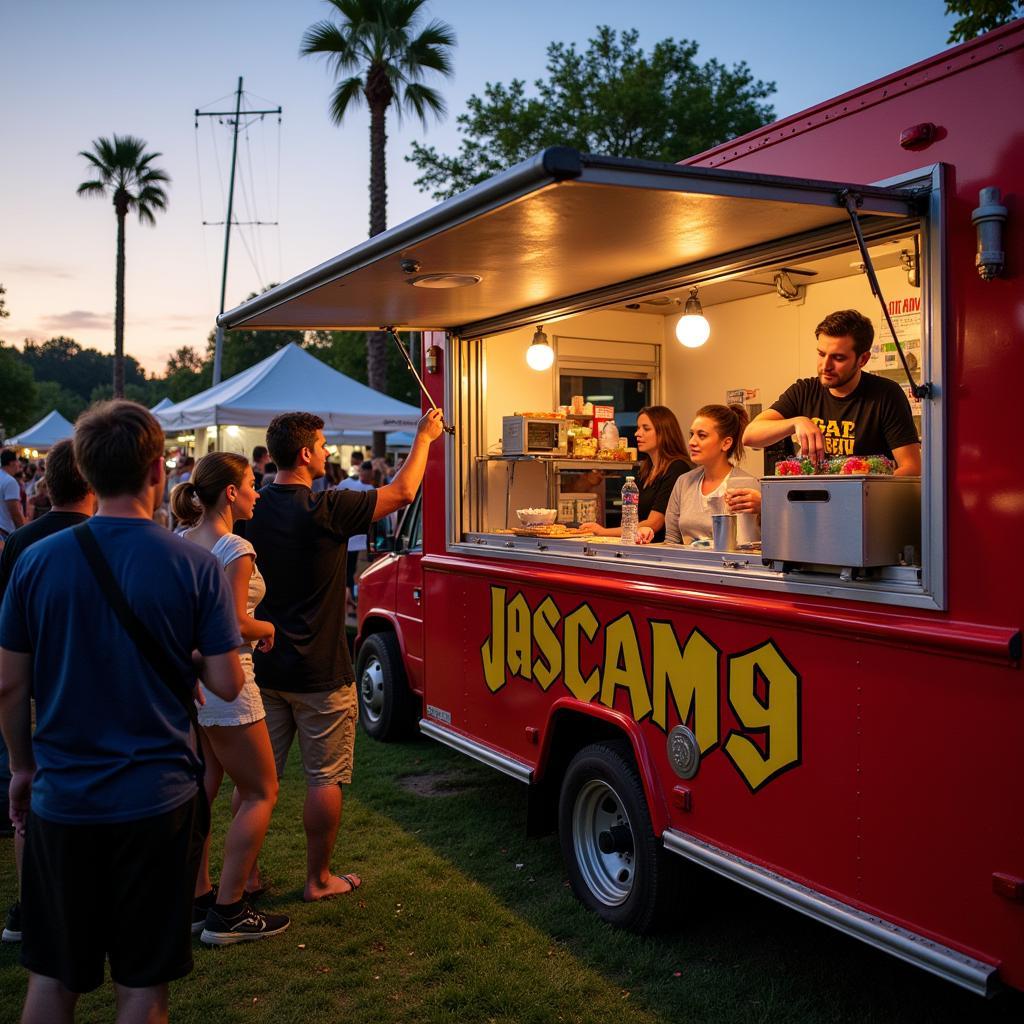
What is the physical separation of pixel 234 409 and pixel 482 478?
920cm

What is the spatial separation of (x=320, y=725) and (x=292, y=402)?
11.0 metres

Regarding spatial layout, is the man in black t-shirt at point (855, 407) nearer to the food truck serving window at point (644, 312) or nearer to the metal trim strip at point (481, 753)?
the food truck serving window at point (644, 312)

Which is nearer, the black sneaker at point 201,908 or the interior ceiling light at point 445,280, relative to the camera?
the black sneaker at point 201,908

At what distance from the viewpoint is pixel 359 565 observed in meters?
12.5

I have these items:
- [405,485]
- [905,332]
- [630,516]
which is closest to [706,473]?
[630,516]

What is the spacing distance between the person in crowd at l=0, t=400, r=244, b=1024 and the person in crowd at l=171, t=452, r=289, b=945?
48.6 inches

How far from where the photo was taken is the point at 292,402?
14656 mm

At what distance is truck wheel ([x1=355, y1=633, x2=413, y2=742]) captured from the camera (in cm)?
667

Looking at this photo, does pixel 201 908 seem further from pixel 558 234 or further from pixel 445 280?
pixel 558 234

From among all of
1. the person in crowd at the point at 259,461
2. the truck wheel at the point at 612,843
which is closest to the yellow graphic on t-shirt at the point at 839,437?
the truck wheel at the point at 612,843

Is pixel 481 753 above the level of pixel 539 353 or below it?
below

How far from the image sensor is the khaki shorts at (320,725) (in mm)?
4250

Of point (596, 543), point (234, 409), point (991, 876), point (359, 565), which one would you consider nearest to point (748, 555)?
point (596, 543)

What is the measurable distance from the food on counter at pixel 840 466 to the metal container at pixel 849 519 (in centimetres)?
7
